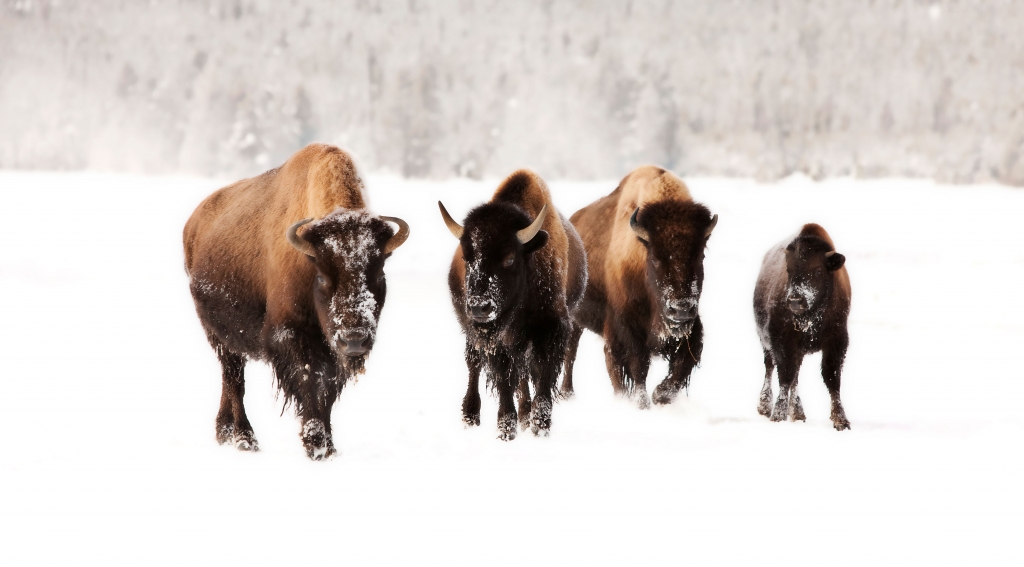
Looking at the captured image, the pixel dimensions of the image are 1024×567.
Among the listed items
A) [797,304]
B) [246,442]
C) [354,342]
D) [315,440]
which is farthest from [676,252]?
[246,442]

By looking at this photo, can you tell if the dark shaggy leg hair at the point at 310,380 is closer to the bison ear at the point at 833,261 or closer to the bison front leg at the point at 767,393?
the bison front leg at the point at 767,393

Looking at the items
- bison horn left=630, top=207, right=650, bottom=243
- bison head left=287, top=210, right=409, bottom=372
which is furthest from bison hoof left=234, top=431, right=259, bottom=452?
bison horn left=630, top=207, right=650, bottom=243

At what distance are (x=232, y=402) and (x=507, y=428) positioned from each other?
2045 mm

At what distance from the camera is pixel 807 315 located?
303 inches

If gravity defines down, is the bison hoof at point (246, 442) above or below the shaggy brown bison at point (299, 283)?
below

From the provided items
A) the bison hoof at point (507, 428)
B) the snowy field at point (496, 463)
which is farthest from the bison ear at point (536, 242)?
the snowy field at point (496, 463)

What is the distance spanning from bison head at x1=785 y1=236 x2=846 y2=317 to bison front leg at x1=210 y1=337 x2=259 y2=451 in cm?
432

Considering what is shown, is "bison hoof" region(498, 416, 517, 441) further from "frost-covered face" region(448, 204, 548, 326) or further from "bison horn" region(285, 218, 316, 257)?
"bison horn" region(285, 218, 316, 257)

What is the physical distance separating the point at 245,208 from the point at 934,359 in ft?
28.4

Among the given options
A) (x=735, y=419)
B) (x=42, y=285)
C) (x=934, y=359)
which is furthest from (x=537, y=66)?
(x=735, y=419)

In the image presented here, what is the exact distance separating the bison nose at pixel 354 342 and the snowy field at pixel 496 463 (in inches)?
29.3

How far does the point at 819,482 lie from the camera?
5473 millimetres

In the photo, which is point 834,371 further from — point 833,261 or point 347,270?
point 347,270

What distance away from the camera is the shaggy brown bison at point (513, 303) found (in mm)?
6703
